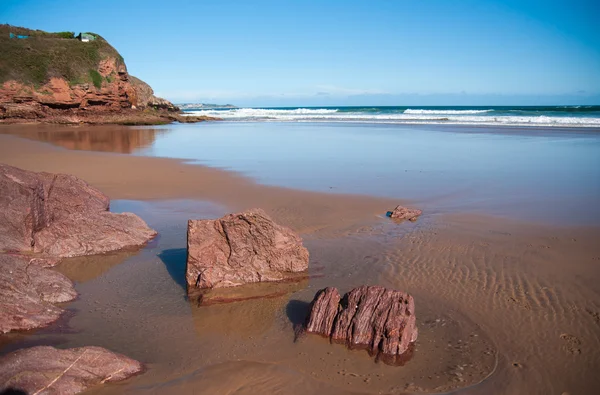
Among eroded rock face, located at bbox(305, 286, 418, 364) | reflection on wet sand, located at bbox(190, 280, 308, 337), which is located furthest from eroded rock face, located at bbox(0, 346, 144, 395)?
eroded rock face, located at bbox(305, 286, 418, 364)

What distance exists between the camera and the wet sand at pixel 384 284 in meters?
4.08

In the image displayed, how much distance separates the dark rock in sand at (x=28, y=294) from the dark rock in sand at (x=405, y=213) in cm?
609

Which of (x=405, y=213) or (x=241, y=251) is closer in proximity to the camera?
(x=241, y=251)

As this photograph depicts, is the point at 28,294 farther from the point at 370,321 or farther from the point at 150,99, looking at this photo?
the point at 150,99

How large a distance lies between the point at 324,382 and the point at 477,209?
22.8 ft

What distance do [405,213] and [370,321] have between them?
190 inches

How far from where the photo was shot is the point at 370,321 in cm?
459

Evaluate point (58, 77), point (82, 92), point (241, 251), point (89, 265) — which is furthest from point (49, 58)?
point (241, 251)

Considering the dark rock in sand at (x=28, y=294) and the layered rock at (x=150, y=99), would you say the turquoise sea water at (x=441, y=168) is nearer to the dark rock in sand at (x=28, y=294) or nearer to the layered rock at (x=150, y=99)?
the dark rock in sand at (x=28, y=294)

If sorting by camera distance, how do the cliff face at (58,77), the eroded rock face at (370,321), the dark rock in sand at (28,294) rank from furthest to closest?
the cliff face at (58,77) → the dark rock in sand at (28,294) → the eroded rock face at (370,321)

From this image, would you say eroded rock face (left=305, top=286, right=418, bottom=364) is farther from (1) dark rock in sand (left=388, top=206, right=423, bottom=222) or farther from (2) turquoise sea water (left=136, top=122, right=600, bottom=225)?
(2) turquoise sea water (left=136, top=122, right=600, bottom=225)

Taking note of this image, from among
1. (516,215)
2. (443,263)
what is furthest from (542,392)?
(516,215)

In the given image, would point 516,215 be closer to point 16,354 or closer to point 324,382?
point 324,382

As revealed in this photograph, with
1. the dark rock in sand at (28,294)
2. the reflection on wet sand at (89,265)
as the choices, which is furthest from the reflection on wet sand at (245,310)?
the reflection on wet sand at (89,265)
